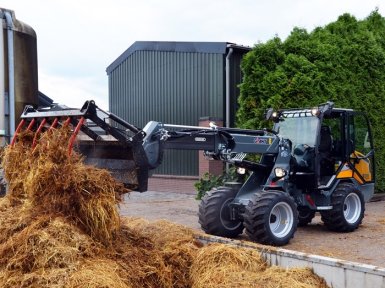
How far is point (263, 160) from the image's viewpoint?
Answer: 8.26m

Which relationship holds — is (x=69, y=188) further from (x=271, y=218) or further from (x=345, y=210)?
(x=345, y=210)

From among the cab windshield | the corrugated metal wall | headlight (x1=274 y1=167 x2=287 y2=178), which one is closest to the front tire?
headlight (x1=274 y1=167 x2=287 y2=178)

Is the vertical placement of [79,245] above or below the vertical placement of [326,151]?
below

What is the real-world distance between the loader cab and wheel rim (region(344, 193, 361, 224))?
1.08 ft

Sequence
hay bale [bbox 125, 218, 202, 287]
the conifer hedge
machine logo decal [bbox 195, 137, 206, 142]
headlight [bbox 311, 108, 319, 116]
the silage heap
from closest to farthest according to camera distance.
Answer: the silage heap, hay bale [bbox 125, 218, 202, 287], machine logo decal [bbox 195, 137, 206, 142], headlight [bbox 311, 108, 319, 116], the conifer hedge

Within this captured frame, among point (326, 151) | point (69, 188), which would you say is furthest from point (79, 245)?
point (326, 151)

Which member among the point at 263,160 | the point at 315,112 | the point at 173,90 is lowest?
the point at 263,160

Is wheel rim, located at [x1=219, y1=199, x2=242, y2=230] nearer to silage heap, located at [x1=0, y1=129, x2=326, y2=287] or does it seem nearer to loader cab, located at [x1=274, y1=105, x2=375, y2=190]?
loader cab, located at [x1=274, y1=105, x2=375, y2=190]

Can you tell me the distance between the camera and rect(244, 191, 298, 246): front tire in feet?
23.5

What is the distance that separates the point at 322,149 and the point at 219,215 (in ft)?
7.72

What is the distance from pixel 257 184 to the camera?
27.1ft

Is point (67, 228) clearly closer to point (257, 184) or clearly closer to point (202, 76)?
point (257, 184)

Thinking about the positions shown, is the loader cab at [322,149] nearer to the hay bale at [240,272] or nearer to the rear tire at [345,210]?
the rear tire at [345,210]

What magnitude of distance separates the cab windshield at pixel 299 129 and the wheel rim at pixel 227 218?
68.4 inches
